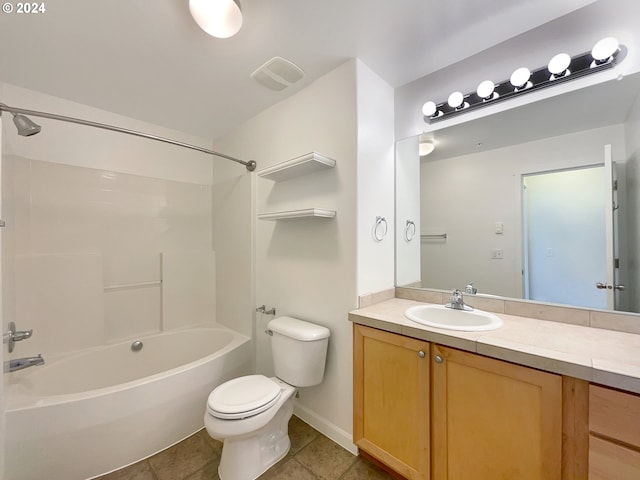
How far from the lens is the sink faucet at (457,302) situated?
1412mm

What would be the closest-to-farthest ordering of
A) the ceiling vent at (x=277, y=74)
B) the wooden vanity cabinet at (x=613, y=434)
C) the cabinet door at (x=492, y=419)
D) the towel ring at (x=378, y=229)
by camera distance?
the wooden vanity cabinet at (x=613, y=434), the cabinet door at (x=492, y=419), the ceiling vent at (x=277, y=74), the towel ring at (x=378, y=229)

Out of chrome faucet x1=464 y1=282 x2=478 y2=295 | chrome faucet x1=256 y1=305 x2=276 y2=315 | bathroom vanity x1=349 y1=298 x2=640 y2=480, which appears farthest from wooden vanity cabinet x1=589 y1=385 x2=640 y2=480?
chrome faucet x1=256 y1=305 x2=276 y2=315

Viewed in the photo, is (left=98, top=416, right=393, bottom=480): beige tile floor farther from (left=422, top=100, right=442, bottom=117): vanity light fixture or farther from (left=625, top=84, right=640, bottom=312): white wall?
(left=422, top=100, right=442, bottom=117): vanity light fixture

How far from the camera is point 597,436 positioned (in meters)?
0.77

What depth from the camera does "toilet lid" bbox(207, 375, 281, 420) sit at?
1237 millimetres

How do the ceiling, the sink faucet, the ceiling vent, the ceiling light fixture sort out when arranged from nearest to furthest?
1. the ceiling light fixture
2. the ceiling
3. the sink faucet
4. the ceiling vent

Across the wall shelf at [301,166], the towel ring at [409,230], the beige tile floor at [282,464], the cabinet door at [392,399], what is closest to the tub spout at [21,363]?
the beige tile floor at [282,464]

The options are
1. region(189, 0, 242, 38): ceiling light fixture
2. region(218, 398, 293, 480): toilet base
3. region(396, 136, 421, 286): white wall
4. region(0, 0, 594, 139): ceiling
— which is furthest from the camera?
region(396, 136, 421, 286): white wall

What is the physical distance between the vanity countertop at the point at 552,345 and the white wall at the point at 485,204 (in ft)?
1.04

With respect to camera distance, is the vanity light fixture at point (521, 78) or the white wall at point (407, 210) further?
Answer: the white wall at point (407, 210)

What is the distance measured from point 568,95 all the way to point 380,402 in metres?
1.87

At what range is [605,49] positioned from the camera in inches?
44.3

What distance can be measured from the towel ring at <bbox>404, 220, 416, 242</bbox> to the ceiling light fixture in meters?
1.53

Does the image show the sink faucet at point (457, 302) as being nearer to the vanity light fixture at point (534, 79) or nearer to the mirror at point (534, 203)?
the mirror at point (534, 203)
